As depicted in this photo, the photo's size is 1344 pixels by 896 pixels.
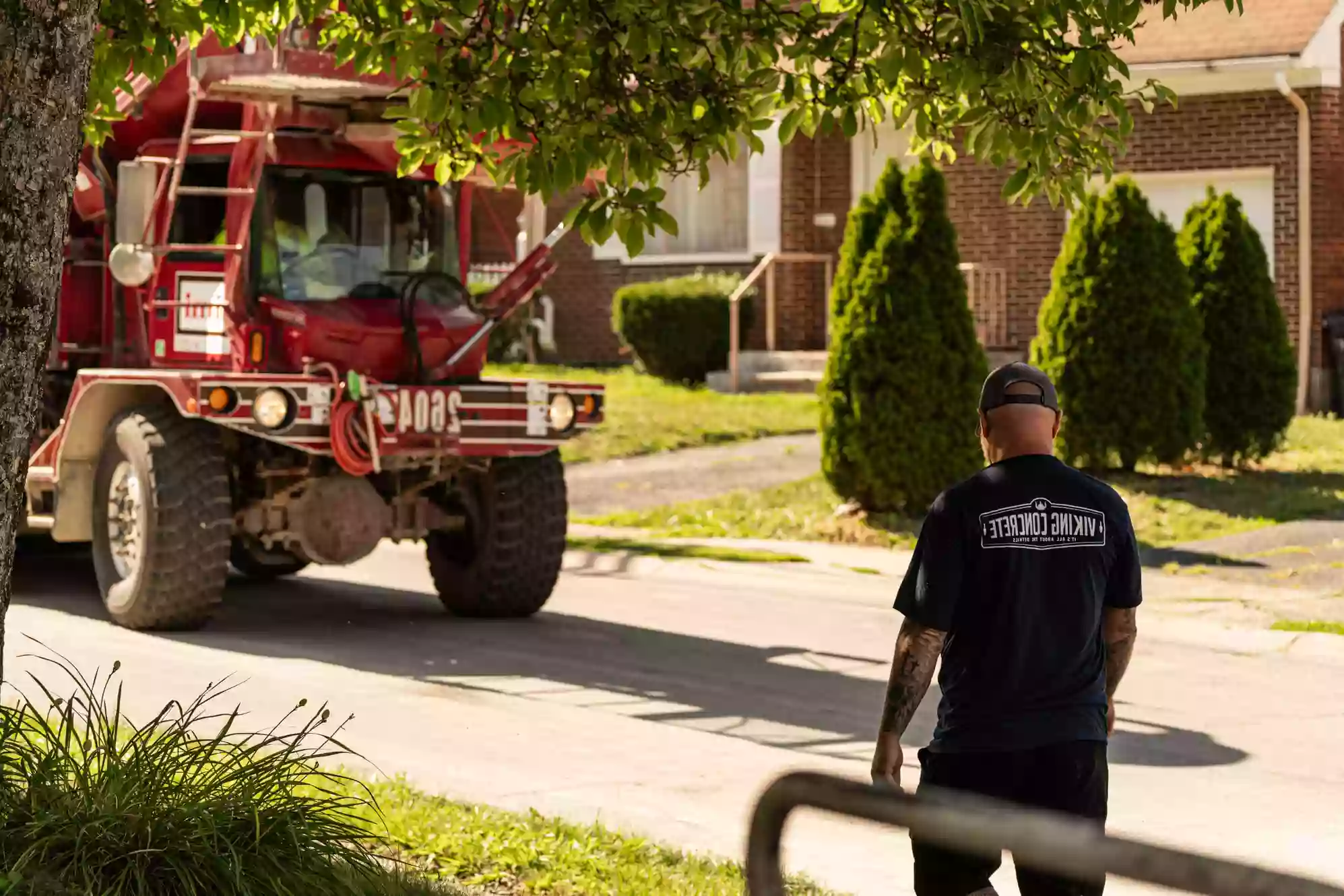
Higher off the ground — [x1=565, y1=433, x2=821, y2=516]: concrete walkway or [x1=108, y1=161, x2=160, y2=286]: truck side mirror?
[x1=108, y1=161, x2=160, y2=286]: truck side mirror

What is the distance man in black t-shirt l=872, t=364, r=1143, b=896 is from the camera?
4.49 m

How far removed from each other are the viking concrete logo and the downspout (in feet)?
62.9

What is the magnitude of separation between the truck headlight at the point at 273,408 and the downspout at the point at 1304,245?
1505 cm

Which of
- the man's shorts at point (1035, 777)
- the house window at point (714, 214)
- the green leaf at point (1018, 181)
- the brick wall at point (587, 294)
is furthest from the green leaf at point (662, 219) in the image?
the house window at point (714, 214)

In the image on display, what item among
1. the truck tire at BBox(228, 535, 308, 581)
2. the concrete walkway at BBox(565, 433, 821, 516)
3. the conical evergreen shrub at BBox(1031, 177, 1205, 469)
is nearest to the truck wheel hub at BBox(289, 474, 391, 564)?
the truck tire at BBox(228, 535, 308, 581)

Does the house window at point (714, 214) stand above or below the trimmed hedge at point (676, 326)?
above

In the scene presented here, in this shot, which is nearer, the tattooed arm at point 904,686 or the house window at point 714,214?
the tattooed arm at point 904,686

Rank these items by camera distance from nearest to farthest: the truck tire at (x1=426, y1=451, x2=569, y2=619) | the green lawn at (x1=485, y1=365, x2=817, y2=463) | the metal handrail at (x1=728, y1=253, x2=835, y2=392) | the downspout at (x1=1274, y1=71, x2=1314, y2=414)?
the truck tire at (x1=426, y1=451, x2=569, y2=619)
the green lawn at (x1=485, y1=365, x2=817, y2=463)
the downspout at (x1=1274, y1=71, x2=1314, y2=414)
the metal handrail at (x1=728, y1=253, x2=835, y2=392)

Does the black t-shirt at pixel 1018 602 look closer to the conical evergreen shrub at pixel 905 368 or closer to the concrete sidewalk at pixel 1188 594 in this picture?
the concrete sidewalk at pixel 1188 594

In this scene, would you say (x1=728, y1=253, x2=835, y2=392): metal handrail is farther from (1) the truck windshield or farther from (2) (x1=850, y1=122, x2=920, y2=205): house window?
(1) the truck windshield

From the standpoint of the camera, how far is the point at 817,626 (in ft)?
39.6

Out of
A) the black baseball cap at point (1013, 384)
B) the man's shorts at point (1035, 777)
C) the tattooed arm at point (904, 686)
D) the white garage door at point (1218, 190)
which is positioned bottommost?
the man's shorts at point (1035, 777)

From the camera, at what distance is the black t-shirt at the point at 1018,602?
4.51 metres

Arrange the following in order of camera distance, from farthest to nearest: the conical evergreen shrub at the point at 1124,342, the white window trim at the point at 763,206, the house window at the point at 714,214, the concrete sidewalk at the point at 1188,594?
the house window at the point at 714,214 < the white window trim at the point at 763,206 < the conical evergreen shrub at the point at 1124,342 < the concrete sidewalk at the point at 1188,594
